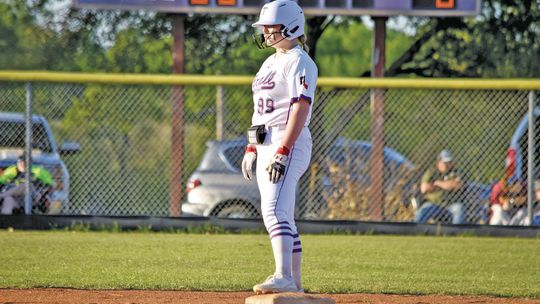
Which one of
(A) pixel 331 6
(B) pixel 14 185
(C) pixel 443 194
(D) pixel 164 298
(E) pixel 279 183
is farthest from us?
(A) pixel 331 6

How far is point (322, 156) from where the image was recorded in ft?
49.2

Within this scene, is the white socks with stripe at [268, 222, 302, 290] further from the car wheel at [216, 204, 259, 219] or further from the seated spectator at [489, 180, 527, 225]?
the seated spectator at [489, 180, 527, 225]

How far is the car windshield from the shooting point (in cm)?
1474

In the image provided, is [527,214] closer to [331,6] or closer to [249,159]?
[331,6]

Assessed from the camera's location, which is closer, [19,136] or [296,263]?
[296,263]

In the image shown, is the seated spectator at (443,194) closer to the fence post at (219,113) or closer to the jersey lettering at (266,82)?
the fence post at (219,113)

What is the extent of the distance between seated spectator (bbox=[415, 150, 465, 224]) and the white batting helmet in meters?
7.33

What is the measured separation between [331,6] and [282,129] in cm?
790

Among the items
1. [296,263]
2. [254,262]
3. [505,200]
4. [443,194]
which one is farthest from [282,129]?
[505,200]

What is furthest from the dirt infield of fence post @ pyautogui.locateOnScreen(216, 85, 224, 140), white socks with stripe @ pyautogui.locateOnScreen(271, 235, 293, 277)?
fence post @ pyautogui.locateOnScreen(216, 85, 224, 140)

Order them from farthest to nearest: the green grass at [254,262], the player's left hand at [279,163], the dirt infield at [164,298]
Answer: the green grass at [254,262], the dirt infield at [164,298], the player's left hand at [279,163]

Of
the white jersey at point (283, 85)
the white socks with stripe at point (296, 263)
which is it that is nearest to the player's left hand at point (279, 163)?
the white jersey at point (283, 85)

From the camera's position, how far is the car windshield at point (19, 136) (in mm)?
14742

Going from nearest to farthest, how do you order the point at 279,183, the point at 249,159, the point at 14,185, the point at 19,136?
the point at 279,183, the point at 249,159, the point at 14,185, the point at 19,136
